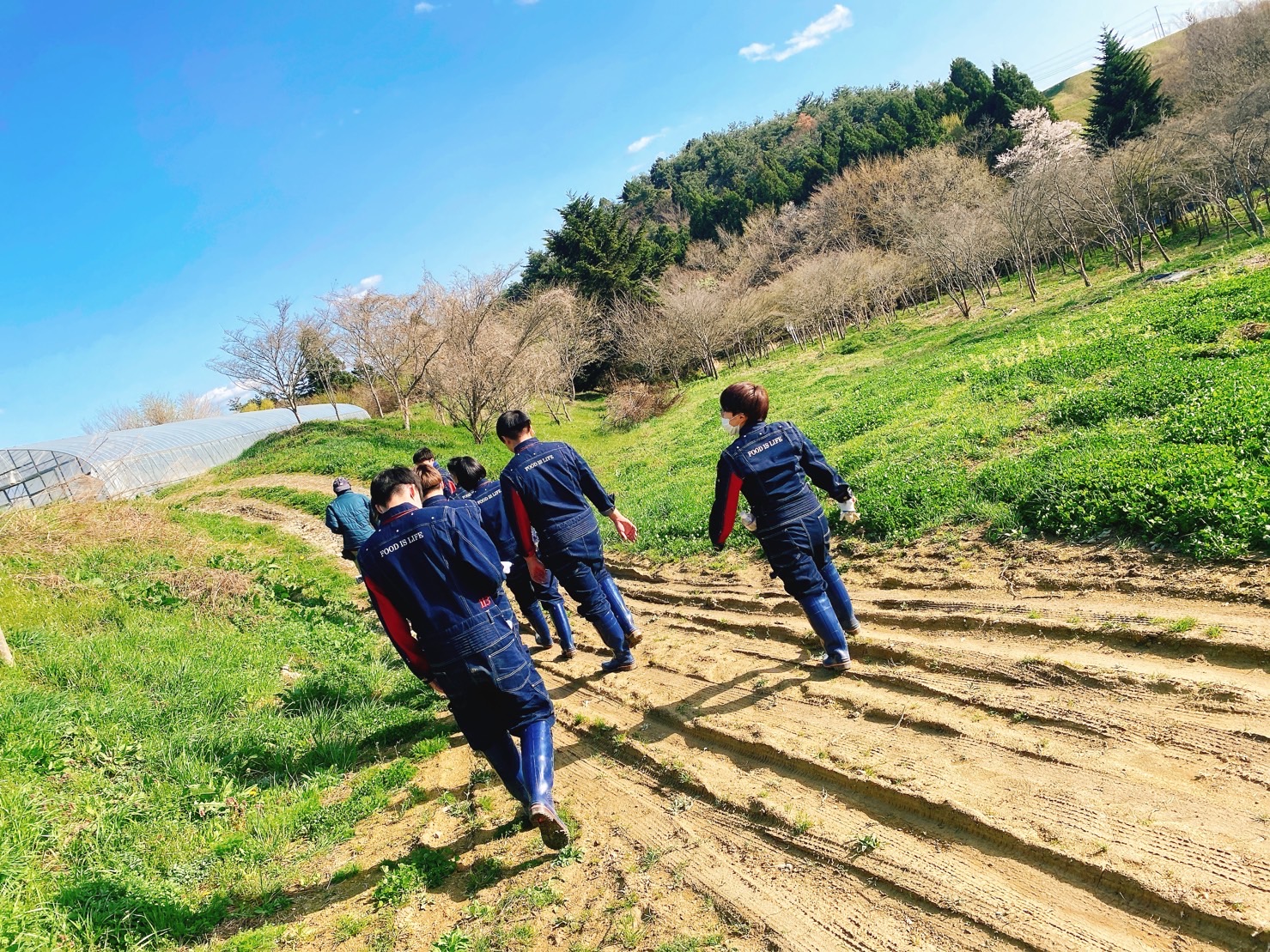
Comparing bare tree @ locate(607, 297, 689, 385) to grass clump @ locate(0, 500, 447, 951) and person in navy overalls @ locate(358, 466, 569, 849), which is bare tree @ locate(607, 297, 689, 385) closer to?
grass clump @ locate(0, 500, 447, 951)

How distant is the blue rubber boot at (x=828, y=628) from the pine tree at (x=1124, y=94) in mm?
46530

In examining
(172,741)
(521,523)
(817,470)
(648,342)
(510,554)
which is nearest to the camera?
(817,470)

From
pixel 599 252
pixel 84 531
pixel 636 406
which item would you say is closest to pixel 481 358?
pixel 636 406

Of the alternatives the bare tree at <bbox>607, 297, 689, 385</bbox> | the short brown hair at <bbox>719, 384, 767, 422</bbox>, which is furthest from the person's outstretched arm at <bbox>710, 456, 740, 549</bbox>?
the bare tree at <bbox>607, 297, 689, 385</bbox>

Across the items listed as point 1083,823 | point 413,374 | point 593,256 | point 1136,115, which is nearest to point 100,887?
point 1083,823

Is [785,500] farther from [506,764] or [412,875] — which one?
[412,875]

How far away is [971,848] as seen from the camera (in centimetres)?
262

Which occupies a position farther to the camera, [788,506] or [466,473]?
[466,473]

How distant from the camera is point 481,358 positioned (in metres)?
20.9

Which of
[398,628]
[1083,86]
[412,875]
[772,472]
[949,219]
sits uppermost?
[1083,86]

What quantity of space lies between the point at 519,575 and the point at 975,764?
12.5 ft

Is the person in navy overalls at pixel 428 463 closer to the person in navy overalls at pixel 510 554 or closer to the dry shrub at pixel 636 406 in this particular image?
the person in navy overalls at pixel 510 554

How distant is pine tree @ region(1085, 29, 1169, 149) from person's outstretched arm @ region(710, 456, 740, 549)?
46476mm

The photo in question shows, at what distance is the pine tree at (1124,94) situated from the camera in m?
38.1
